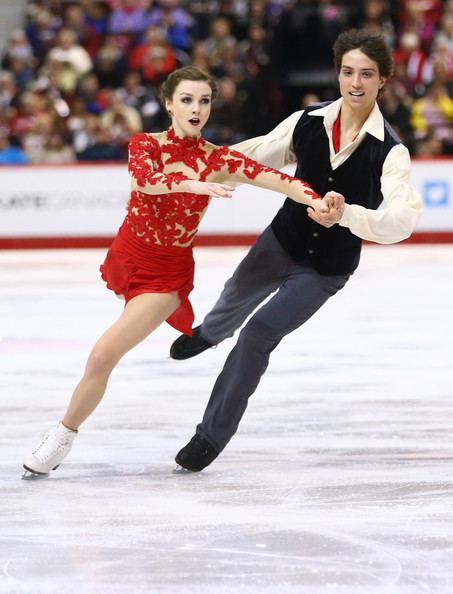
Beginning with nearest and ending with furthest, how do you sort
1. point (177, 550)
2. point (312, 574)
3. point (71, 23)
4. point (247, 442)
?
1. point (312, 574)
2. point (177, 550)
3. point (247, 442)
4. point (71, 23)

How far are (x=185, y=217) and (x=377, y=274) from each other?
18.7ft

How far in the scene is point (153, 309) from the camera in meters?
4.24

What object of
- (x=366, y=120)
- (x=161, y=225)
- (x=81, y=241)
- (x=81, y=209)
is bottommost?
(x=81, y=241)

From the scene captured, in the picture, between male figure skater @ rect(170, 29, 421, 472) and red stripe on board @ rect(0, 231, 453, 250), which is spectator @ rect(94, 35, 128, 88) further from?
male figure skater @ rect(170, 29, 421, 472)

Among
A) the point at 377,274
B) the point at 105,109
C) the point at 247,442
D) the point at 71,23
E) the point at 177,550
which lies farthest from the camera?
the point at 71,23

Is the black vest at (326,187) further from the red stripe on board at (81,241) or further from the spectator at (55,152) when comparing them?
the spectator at (55,152)

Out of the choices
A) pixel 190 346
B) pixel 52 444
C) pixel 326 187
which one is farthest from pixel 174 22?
pixel 52 444

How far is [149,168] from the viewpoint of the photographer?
4102 millimetres

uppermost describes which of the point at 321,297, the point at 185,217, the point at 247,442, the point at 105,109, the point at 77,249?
the point at 185,217

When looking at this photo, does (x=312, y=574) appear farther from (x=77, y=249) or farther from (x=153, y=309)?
(x=77, y=249)

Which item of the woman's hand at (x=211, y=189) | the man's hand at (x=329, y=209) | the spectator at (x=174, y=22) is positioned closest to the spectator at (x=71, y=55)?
the spectator at (x=174, y=22)

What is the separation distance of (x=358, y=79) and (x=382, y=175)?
0.32 m

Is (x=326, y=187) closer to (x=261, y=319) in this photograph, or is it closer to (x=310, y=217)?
(x=310, y=217)

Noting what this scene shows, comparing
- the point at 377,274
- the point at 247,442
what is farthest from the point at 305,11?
the point at 247,442
